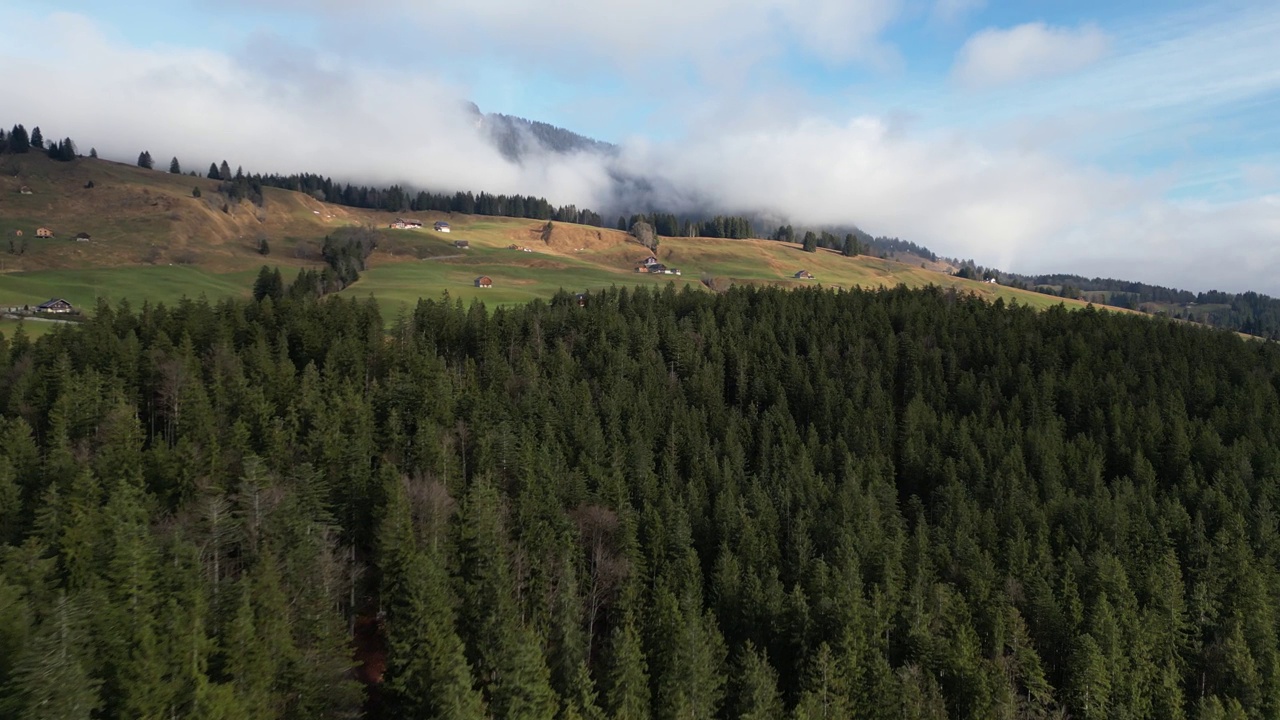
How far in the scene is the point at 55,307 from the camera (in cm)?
12625

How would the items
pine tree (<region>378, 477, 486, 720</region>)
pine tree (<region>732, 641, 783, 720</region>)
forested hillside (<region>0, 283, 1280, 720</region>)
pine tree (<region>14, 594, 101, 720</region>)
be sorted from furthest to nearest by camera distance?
pine tree (<region>732, 641, 783, 720</region>) < forested hillside (<region>0, 283, 1280, 720</region>) < pine tree (<region>378, 477, 486, 720</region>) < pine tree (<region>14, 594, 101, 720</region>)

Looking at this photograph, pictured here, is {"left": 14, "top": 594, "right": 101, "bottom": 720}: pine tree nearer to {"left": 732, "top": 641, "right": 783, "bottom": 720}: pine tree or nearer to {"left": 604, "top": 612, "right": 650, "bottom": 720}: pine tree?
{"left": 604, "top": 612, "right": 650, "bottom": 720}: pine tree

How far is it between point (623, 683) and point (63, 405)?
6113cm

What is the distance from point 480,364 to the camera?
355 feet

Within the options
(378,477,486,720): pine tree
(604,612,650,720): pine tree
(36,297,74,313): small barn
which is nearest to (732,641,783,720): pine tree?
(604,612,650,720): pine tree

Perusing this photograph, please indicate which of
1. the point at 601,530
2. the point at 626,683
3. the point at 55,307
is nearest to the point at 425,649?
the point at 626,683

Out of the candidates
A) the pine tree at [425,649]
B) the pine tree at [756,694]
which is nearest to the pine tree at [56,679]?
the pine tree at [425,649]

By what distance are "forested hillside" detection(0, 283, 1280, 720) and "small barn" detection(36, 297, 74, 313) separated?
44.3 metres

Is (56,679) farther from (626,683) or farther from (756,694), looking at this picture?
(756,694)

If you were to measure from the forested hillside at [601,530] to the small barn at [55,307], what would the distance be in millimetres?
44334

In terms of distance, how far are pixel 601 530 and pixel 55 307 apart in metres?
125

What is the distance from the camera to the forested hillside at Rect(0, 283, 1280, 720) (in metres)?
36.0

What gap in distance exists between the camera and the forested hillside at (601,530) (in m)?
36.0

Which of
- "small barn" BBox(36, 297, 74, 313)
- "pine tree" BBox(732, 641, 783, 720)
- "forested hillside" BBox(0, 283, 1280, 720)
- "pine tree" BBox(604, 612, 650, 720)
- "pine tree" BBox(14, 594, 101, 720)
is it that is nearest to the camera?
"pine tree" BBox(14, 594, 101, 720)
